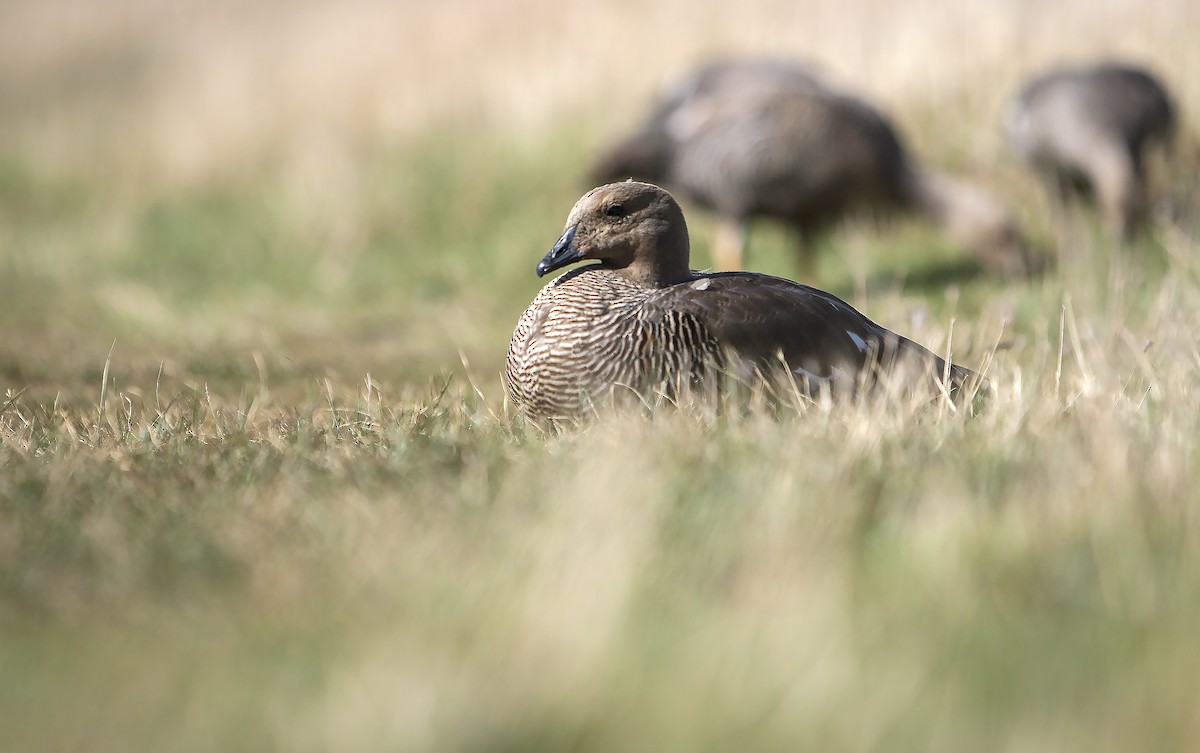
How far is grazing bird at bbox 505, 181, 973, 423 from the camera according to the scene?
378 centimetres

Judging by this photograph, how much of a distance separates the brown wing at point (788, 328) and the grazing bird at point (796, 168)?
4.28 m

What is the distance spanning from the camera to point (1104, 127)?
8.23 meters

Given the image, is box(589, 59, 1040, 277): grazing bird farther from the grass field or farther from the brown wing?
the brown wing

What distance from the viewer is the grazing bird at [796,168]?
827 centimetres

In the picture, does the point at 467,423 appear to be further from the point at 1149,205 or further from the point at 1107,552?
the point at 1149,205

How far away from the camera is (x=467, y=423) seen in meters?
3.91

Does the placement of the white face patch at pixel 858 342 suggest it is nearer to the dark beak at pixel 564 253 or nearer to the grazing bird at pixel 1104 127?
the dark beak at pixel 564 253

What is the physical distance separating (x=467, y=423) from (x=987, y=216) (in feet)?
17.2

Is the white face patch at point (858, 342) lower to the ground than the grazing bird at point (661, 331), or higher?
lower

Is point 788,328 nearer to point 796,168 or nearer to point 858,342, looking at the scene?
point 858,342

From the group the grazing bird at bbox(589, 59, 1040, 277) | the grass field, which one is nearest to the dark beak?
the grass field

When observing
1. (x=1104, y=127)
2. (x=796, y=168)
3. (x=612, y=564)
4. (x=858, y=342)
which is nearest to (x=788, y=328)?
(x=858, y=342)

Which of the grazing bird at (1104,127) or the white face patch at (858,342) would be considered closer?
the white face patch at (858,342)

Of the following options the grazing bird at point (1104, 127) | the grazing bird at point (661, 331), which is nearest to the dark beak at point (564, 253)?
the grazing bird at point (661, 331)
